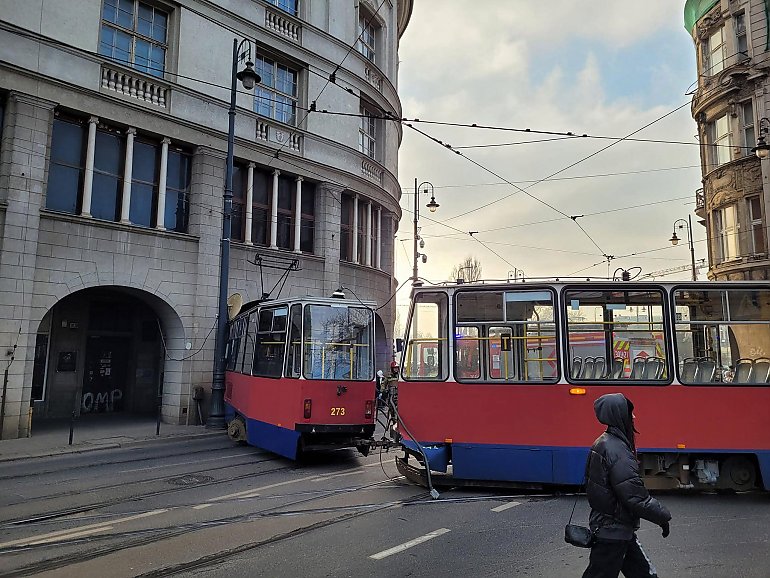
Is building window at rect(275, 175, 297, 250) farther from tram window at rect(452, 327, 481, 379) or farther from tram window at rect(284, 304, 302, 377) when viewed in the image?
tram window at rect(452, 327, 481, 379)

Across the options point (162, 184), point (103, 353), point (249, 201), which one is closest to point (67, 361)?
point (103, 353)

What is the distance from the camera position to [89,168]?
15.1 metres

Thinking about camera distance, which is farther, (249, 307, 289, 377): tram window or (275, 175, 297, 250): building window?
(275, 175, 297, 250): building window

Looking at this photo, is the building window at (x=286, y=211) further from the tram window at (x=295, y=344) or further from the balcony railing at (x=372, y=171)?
the tram window at (x=295, y=344)

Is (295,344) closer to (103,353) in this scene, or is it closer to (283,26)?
(103,353)

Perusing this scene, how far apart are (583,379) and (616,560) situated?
483 cm

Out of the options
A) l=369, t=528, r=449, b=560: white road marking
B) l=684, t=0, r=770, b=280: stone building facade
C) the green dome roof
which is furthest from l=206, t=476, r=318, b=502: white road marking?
the green dome roof

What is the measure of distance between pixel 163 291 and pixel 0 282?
407 centimetres

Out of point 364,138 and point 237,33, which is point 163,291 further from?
point 364,138

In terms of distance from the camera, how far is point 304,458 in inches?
448

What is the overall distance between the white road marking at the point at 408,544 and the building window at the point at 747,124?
2235 centimetres

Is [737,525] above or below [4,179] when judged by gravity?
below

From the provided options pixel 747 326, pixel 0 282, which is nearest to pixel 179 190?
pixel 0 282

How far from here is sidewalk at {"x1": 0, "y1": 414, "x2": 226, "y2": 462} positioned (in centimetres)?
1202
